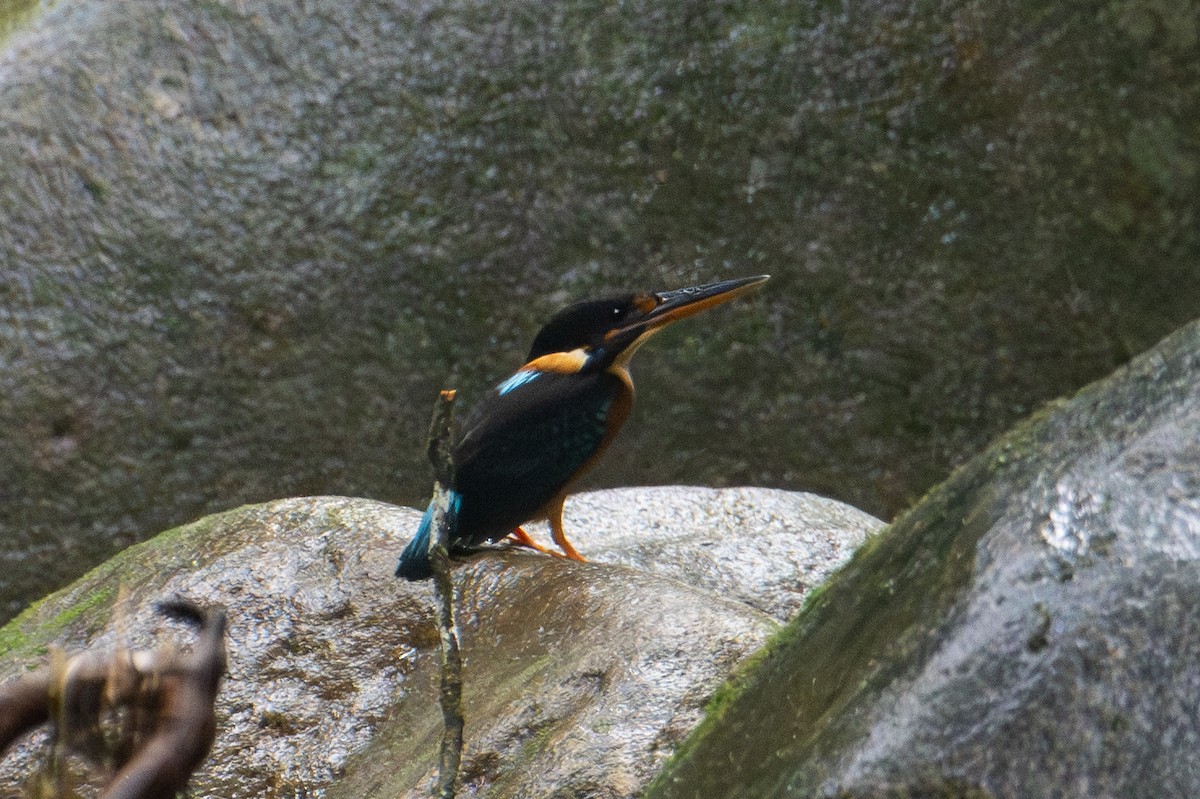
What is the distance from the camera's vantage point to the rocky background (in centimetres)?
558

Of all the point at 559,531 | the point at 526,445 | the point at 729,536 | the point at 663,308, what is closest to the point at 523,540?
the point at 559,531

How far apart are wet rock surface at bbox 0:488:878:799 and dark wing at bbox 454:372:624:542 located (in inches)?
5.6

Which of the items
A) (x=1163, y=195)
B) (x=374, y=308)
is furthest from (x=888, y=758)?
(x=1163, y=195)

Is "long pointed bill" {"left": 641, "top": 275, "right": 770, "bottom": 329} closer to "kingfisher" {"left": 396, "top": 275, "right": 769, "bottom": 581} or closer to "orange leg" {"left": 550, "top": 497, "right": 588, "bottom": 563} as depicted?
"kingfisher" {"left": 396, "top": 275, "right": 769, "bottom": 581}

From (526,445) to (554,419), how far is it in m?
0.12

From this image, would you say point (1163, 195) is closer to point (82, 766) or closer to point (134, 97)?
point (134, 97)

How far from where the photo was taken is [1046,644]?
1.57m

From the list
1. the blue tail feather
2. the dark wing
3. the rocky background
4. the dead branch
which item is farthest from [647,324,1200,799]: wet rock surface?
the rocky background

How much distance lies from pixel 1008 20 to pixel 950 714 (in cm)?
471

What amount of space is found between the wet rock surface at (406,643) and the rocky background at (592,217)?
1.71 metres

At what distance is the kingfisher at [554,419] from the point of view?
3979 mm

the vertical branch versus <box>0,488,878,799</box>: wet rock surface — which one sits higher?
the vertical branch

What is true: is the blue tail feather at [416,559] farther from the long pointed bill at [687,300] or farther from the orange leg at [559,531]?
the long pointed bill at [687,300]

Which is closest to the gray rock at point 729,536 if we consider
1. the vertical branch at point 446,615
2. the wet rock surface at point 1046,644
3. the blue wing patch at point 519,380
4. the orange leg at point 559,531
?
the orange leg at point 559,531
